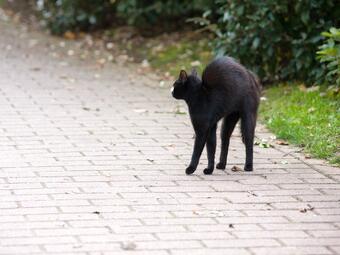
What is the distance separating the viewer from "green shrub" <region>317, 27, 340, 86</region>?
866 cm

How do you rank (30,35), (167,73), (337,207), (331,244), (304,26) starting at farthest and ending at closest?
(30,35) → (167,73) → (304,26) → (337,207) → (331,244)

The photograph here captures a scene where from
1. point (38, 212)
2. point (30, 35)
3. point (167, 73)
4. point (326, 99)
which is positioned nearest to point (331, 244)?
point (38, 212)

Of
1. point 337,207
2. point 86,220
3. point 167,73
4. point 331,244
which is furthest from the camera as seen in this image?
point 167,73

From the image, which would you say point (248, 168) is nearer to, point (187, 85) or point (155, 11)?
point (187, 85)

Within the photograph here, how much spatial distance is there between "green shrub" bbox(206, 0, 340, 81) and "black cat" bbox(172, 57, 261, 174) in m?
3.04

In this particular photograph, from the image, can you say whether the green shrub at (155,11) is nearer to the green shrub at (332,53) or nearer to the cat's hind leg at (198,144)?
the green shrub at (332,53)

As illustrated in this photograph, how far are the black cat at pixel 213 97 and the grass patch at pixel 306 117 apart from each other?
108 cm

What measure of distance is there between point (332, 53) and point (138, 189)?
9.93 ft

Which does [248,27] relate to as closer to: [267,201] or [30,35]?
[267,201]

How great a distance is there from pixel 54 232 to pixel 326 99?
15.6 feet

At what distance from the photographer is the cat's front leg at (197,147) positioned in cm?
695

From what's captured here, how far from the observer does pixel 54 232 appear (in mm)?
5508

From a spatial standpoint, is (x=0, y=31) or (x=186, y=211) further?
(x=0, y=31)

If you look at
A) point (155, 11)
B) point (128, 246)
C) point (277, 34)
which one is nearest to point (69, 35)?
point (155, 11)
